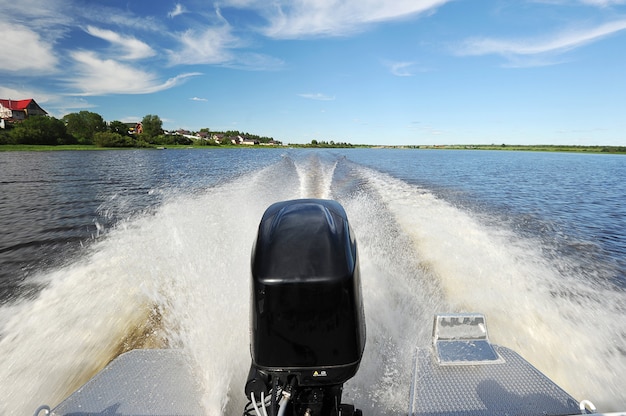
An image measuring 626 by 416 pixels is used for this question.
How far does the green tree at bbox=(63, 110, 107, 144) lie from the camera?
5975 cm

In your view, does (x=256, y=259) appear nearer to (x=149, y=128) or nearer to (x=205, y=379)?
(x=205, y=379)

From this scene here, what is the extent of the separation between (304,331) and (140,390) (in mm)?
1021

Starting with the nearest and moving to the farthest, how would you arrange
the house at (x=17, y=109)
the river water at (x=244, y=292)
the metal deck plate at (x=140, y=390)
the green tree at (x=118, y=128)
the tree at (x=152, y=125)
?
the metal deck plate at (x=140, y=390)
the river water at (x=244, y=292)
the house at (x=17, y=109)
the green tree at (x=118, y=128)
the tree at (x=152, y=125)

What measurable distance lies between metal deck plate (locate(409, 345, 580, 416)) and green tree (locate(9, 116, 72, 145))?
189 ft

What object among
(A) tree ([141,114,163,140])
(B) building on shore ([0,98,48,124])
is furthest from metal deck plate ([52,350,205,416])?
(A) tree ([141,114,163,140])

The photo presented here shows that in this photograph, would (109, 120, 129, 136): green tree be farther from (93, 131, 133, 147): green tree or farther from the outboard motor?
the outboard motor

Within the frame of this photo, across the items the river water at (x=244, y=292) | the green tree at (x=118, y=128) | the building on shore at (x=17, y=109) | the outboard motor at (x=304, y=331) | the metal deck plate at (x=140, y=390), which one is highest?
the building on shore at (x=17, y=109)

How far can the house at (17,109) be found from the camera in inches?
2534

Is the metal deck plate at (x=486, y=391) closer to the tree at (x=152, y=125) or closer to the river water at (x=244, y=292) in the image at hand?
the river water at (x=244, y=292)

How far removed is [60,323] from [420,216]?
5.63m

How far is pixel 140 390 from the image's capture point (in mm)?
1771

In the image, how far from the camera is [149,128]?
8319cm

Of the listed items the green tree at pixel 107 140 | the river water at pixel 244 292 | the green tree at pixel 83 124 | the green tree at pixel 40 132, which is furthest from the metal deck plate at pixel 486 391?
the green tree at pixel 83 124

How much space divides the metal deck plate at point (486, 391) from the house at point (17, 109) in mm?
84597
